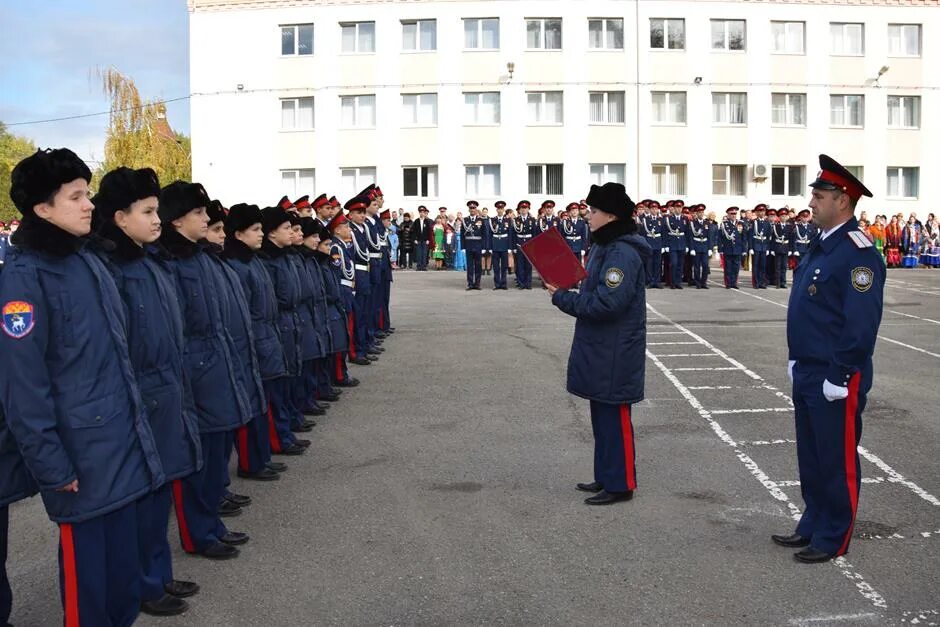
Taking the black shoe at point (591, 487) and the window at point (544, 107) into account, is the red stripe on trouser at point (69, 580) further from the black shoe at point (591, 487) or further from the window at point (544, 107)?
the window at point (544, 107)

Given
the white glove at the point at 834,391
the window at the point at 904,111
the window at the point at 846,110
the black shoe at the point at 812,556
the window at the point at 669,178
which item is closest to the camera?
the white glove at the point at 834,391

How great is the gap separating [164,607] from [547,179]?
35.1 metres

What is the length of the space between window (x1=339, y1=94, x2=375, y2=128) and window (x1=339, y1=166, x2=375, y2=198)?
1.81 metres

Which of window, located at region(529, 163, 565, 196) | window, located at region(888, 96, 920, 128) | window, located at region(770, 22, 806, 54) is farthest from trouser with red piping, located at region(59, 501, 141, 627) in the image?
window, located at region(888, 96, 920, 128)

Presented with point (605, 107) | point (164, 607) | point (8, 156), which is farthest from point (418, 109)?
point (8, 156)

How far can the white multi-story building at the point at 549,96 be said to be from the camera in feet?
127

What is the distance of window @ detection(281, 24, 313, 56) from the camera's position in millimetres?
39469

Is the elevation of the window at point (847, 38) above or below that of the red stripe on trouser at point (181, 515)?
above

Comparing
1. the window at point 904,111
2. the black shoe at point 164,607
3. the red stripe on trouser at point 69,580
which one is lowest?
the black shoe at point 164,607

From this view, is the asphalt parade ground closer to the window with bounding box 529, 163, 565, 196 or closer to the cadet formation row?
the cadet formation row

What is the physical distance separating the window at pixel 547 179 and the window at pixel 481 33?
5.30 meters

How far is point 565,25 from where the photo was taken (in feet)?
126

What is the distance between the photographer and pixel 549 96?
127 feet

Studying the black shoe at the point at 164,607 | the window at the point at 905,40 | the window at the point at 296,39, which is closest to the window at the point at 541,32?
the window at the point at 296,39
